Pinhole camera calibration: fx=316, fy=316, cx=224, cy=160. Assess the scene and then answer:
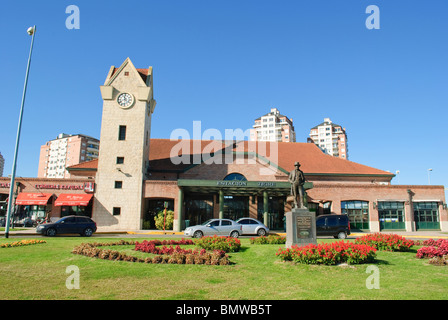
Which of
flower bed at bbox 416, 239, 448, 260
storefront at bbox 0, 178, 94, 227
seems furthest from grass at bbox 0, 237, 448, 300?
storefront at bbox 0, 178, 94, 227

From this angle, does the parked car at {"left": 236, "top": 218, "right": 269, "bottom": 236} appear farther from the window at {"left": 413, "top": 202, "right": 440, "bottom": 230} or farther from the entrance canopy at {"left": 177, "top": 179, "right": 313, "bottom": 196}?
the window at {"left": 413, "top": 202, "right": 440, "bottom": 230}

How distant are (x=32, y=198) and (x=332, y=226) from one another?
28824 millimetres

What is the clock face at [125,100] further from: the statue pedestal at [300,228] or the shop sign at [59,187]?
the statue pedestal at [300,228]

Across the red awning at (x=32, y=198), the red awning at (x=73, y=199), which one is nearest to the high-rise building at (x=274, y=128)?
the red awning at (x=73, y=199)

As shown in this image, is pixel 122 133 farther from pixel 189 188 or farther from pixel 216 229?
pixel 216 229

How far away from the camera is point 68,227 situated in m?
22.1

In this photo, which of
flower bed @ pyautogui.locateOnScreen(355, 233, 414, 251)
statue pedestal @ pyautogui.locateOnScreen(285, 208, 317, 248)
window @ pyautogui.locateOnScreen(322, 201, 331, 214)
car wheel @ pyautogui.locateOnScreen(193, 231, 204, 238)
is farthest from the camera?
window @ pyautogui.locateOnScreen(322, 201, 331, 214)

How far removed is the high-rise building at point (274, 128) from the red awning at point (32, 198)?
3839 inches

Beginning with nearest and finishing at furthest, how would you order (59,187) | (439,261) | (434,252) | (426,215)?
(439,261), (434,252), (59,187), (426,215)

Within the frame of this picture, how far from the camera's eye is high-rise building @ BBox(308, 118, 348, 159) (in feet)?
409

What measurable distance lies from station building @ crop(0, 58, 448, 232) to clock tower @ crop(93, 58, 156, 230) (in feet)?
0.33

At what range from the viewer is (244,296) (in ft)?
23.2

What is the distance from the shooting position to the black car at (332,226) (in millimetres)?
23359

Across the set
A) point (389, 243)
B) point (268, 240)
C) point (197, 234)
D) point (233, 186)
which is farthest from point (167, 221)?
point (389, 243)
